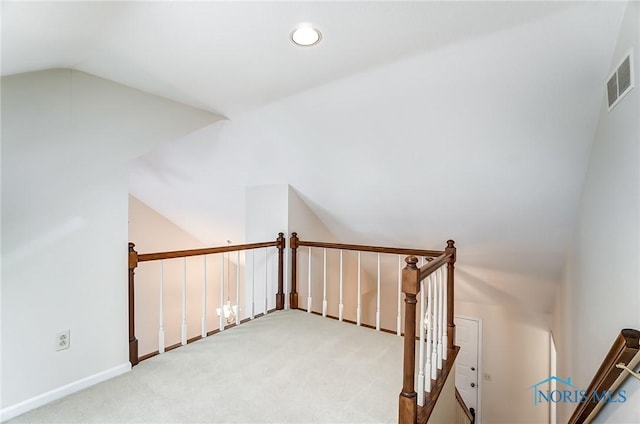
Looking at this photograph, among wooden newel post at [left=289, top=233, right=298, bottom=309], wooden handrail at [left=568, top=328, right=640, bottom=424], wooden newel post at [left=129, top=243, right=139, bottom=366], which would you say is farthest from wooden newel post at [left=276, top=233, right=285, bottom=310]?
wooden handrail at [left=568, top=328, right=640, bottom=424]

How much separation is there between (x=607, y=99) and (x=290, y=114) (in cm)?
216

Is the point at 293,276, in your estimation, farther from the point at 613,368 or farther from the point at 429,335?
the point at 613,368

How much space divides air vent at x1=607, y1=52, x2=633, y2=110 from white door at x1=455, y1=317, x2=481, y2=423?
160 inches

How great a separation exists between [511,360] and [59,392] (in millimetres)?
5431

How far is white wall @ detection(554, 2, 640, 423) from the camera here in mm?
1443

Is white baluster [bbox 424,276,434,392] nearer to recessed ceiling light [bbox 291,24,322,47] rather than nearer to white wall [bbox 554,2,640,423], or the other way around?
white wall [bbox 554,2,640,423]

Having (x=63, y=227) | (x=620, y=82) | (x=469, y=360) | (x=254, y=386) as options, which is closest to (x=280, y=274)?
(x=254, y=386)

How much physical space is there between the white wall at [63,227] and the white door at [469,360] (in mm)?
4679

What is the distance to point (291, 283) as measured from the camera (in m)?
3.89

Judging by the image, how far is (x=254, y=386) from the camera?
218 cm

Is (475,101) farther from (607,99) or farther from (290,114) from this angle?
(290,114)

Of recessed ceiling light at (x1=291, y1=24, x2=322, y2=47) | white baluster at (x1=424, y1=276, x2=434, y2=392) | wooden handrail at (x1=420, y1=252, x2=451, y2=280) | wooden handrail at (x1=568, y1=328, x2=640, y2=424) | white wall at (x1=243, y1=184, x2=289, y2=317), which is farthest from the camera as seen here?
white wall at (x1=243, y1=184, x2=289, y2=317)

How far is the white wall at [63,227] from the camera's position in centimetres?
185

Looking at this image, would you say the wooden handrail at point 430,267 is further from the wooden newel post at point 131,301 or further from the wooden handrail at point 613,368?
the wooden newel post at point 131,301
